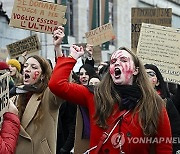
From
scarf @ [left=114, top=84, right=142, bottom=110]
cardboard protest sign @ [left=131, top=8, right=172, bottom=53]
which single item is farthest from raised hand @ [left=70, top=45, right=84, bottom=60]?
cardboard protest sign @ [left=131, top=8, right=172, bottom=53]

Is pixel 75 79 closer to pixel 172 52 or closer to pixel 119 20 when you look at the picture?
pixel 172 52

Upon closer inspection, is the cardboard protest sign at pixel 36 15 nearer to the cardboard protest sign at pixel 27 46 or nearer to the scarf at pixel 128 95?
the cardboard protest sign at pixel 27 46

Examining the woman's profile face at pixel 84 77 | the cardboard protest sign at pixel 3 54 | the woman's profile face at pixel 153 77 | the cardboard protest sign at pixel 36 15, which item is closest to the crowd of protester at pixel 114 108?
the woman's profile face at pixel 153 77

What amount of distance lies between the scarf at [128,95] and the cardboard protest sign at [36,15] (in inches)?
123

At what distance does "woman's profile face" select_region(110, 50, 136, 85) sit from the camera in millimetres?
4191

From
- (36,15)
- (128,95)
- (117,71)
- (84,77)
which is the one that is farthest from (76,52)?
(36,15)

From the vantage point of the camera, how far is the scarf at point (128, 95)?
406 centimetres

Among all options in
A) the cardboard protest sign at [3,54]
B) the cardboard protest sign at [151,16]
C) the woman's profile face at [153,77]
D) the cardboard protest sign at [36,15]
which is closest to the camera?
the woman's profile face at [153,77]

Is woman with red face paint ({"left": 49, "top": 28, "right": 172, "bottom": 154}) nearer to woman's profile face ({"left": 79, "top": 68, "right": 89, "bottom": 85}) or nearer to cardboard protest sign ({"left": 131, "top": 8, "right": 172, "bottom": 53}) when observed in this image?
woman's profile face ({"left": 79, "top": 68, "right": 89, "bottom": 85})

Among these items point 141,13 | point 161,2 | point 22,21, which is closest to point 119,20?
point 161,2

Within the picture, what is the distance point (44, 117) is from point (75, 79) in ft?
8.81

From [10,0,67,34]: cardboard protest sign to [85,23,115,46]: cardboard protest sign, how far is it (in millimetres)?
3381

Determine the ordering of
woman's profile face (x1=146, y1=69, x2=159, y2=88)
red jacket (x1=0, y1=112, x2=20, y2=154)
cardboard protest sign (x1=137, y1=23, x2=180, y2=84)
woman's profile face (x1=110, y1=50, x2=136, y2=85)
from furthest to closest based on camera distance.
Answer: cardboard protest sign (x1=137, y1=23, x2=180, y2=84), woman's profile face (x1=146, y1=69, x2=159, y2=88), woman's profile face (x1=110, y1=50, x2=136, y2=85), red jacket (x1=0, y1=112, x2=20, y2=154)

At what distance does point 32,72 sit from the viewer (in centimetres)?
504
